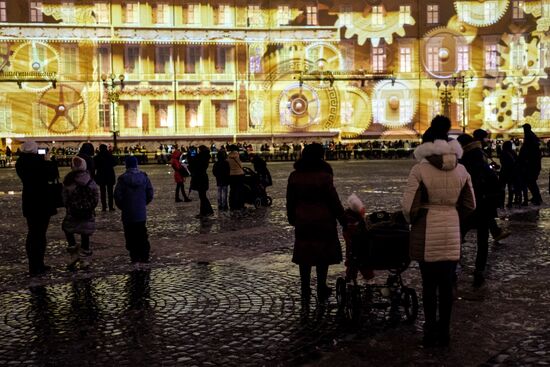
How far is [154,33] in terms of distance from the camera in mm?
42875

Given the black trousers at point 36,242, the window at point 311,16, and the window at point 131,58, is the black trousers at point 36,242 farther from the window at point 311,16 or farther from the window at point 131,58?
the window at point 311,16

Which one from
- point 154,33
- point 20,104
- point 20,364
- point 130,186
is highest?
point 154,33

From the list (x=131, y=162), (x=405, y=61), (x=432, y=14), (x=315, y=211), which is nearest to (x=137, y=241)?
(x=131, y=162)

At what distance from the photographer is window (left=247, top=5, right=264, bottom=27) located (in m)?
44.0

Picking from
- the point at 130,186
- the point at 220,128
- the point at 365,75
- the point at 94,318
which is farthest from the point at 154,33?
the point at 94,318

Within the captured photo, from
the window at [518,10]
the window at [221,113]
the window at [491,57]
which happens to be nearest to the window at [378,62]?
the window at [491,57]

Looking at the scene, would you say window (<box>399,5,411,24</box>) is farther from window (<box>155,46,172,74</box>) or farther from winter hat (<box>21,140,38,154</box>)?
winter hat (<box>21,140,38,154</box>)

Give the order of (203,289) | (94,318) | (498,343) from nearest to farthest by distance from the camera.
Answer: (498,343) < (94,318) < (203,289)

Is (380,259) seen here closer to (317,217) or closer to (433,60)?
(317,217)

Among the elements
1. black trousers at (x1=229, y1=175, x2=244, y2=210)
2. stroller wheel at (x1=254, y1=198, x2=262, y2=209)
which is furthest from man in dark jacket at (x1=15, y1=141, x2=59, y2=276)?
stroller wheel at (x1=254, y1=198, x2=262, y2=209)

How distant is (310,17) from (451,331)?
131 ft

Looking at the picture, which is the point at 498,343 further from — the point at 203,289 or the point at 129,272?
the point at 129,272

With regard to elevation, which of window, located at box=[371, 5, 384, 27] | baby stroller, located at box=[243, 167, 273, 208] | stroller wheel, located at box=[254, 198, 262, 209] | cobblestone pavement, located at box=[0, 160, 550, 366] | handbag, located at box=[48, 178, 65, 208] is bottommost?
cobblestone pavement, located at box=[0, 160, 550, 366]

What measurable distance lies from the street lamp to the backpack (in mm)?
30127
